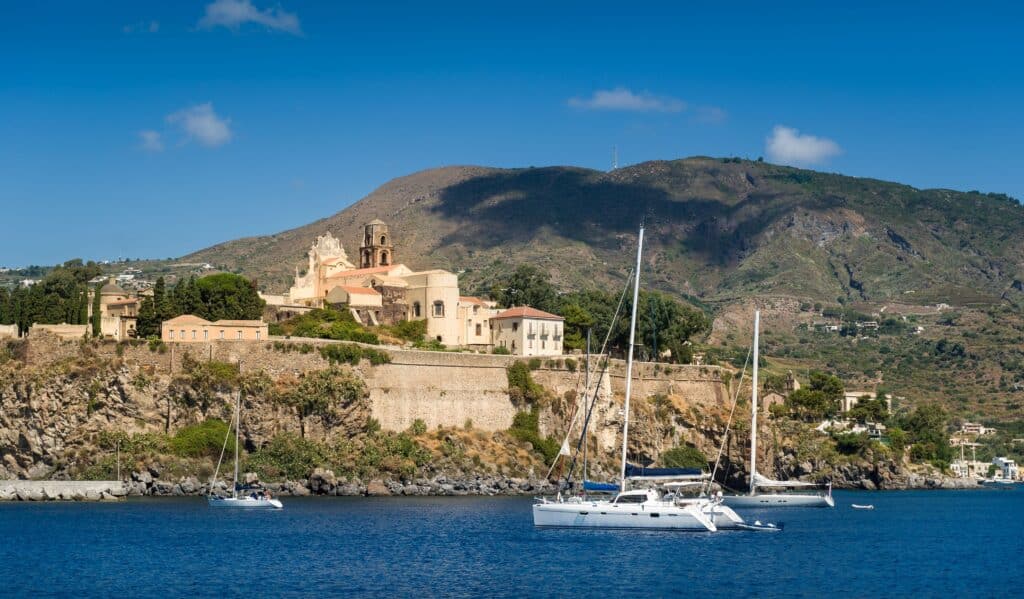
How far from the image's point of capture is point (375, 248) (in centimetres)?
9150

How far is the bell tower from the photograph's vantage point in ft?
301

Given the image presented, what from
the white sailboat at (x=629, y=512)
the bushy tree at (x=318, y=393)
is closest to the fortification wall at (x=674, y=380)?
the bushy tree at (x=318, y=393)

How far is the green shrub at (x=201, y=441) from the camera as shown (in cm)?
6269

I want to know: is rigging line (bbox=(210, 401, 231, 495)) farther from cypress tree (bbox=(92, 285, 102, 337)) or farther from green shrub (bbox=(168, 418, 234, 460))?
cypress tree (bbox=(92, 285, 102, 337))

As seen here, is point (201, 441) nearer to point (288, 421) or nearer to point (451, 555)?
point (288, 421)

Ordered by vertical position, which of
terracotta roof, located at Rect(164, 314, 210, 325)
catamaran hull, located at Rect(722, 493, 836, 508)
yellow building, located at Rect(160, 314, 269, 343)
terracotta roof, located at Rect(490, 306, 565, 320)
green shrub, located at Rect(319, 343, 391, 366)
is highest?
terracotta roof, located at Rect(490, 306, 565, 320)

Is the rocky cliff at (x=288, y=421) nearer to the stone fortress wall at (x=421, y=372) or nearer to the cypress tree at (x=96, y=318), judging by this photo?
the stone fortress wall at (x=421, y=372)

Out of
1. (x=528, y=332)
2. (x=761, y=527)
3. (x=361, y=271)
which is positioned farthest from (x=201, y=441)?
(x=761, y=527)

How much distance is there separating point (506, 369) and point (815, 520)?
20.9m

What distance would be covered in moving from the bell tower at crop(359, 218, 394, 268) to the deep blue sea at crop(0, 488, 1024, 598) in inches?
1333

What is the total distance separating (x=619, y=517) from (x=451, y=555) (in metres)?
6.85

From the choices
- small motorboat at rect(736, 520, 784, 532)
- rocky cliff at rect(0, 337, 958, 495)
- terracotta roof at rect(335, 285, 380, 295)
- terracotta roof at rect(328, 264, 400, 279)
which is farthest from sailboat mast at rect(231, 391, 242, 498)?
terracotta roof at rect(328, 264, 400, 279)

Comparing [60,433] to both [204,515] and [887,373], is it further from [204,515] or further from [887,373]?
[887,373]

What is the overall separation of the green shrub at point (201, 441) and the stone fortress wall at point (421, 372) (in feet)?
11.2
